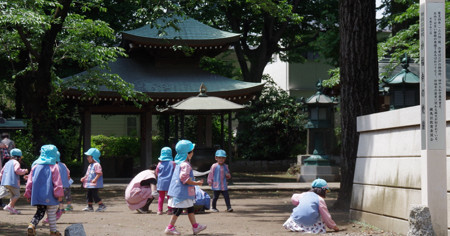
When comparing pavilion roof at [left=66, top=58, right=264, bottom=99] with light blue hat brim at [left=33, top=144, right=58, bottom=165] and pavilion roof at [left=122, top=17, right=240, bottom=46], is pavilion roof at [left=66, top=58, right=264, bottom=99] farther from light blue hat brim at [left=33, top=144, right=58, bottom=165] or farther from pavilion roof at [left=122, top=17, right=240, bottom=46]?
light blue hat brim at [left=33, top=144, right=58, bottom=165]

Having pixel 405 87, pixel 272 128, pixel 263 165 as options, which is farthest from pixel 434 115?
pixel 263 165

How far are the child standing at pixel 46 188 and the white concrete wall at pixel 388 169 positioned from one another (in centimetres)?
474

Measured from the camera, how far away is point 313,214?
31.0ft

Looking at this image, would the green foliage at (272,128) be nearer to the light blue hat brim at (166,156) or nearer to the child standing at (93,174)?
the light blue hat brim at (166,156)

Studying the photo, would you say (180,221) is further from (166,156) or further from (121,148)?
(121,148)

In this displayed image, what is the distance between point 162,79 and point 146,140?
8.38ft

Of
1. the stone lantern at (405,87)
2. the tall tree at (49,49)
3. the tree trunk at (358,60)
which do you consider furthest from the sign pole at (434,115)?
the tall tree at (49,49)

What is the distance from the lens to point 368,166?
403 inches

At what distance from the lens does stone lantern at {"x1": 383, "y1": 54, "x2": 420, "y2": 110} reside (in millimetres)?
16623

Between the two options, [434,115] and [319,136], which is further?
[319,136]

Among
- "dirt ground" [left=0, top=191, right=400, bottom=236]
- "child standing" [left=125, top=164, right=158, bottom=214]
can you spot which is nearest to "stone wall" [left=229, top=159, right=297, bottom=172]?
"dirt ground" [left=0, top=191, right=400, bottom=236]

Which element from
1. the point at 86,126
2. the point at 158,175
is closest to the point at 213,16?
the point at 86,126

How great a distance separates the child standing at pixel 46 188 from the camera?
8.97 meters

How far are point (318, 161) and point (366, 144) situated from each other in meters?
13.5
